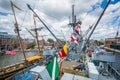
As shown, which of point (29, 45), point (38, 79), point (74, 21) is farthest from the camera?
point (29, 45)

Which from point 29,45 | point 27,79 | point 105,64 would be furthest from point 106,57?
A: point 29,45

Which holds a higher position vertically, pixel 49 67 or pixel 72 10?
pixel 72 10

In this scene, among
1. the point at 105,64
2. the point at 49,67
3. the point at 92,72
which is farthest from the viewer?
the point at 105,64

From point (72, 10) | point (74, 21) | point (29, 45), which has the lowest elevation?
point (29, 45)

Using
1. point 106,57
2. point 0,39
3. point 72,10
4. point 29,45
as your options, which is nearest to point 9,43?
point 0,39

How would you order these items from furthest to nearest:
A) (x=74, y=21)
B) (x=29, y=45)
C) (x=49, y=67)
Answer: (x=29, y=45) → (x=74, y=21) → (x=49, y=67)

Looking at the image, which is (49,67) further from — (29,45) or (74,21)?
(29,45)

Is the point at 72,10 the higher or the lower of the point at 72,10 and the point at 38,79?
the higher

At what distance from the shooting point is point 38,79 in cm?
654

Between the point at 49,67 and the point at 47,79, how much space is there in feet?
8.37

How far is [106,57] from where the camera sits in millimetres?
11992

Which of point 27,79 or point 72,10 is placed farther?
point 72,10

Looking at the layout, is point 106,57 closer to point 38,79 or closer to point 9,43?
point 38,79

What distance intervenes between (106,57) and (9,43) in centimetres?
7581
